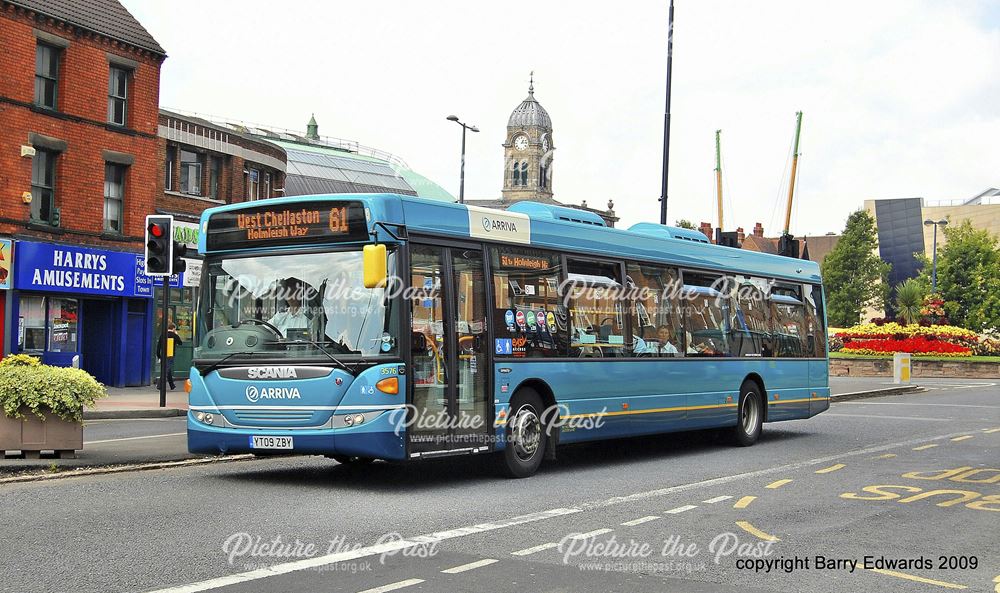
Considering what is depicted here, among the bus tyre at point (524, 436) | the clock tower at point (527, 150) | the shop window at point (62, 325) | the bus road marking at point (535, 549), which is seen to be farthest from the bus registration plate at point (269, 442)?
the clock tower at point (527, 150)

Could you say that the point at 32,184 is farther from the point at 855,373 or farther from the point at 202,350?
the point at 855,373

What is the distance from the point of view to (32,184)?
29266 millimetres

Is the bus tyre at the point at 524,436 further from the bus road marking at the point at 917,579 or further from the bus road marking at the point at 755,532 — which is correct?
the bus road marking at the point at 917,579

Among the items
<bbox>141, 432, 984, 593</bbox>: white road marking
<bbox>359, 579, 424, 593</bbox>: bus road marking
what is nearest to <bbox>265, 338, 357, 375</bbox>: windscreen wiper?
<bbox>141, 432, 984, 593</bbox>: white road marking

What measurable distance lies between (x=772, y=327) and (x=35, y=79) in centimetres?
2052

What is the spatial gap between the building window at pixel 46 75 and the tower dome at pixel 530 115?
493ft

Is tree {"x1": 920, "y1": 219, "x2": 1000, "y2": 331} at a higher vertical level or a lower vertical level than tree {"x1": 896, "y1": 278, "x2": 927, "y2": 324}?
higher

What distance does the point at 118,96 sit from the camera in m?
32.0

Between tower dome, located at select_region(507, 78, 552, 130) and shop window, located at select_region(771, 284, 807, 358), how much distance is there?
161245 mm

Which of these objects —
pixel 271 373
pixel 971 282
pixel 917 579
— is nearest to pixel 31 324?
pixel 271 373

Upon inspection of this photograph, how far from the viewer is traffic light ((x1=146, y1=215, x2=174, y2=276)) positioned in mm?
19344

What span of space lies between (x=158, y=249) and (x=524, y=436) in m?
9.28

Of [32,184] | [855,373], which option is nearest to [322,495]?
[32,184]

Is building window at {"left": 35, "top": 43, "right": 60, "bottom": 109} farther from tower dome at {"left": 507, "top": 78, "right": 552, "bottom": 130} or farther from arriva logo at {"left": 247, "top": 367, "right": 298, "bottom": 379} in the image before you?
tower dome at {"left": 507, "top": 78, "right": 552, "bottom": 130}
